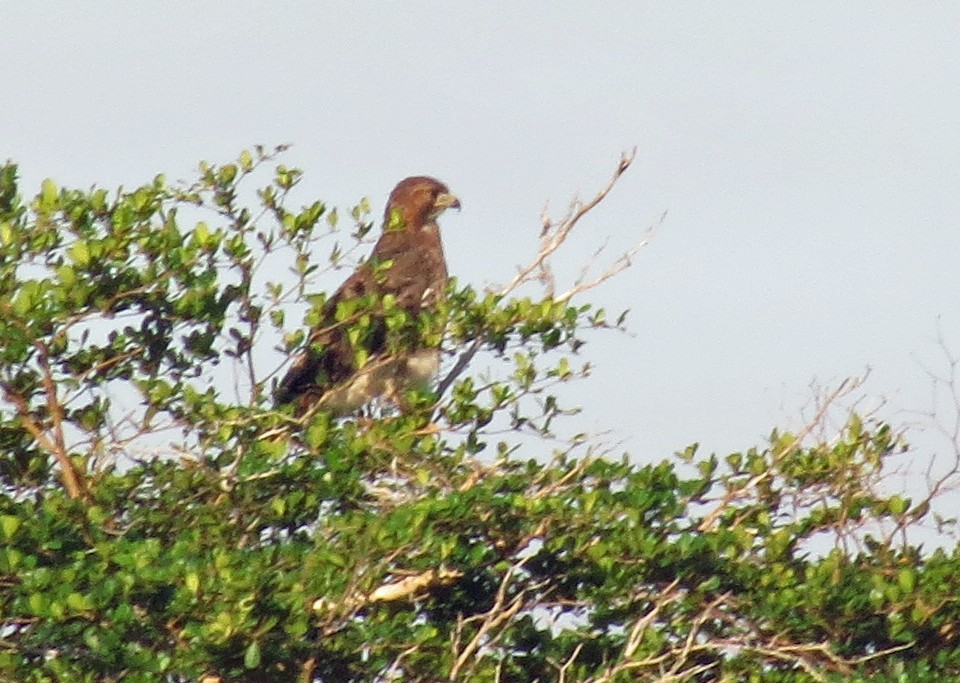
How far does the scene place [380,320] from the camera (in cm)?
603

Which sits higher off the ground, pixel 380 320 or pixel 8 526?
pixel 380 320

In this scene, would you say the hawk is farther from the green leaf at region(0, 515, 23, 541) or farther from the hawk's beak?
the green leaf at region(0, 515, 23, 541)

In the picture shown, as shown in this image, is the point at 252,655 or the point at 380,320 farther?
the point at 380,320

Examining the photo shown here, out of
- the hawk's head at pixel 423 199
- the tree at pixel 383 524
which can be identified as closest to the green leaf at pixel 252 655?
the tree at pixel 383 524

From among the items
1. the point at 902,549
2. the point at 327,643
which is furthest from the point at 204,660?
the point at 902,549

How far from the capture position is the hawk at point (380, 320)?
579cm

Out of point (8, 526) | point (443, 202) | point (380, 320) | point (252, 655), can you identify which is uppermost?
point (443, 202)

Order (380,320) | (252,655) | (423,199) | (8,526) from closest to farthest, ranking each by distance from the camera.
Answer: (252,655) < (8,526) < (380,320) < (423,199)

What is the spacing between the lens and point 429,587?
515 cm

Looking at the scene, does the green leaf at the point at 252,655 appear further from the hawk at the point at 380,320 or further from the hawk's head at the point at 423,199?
the hawk's head at the point at 423,199

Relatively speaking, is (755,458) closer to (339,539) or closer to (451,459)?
(451,459)

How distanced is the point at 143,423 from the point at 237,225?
29.1 inches

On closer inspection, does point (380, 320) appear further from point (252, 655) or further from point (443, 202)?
point (443, 202)

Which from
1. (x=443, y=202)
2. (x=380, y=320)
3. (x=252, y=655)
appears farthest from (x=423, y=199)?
(x=252, y=655)
